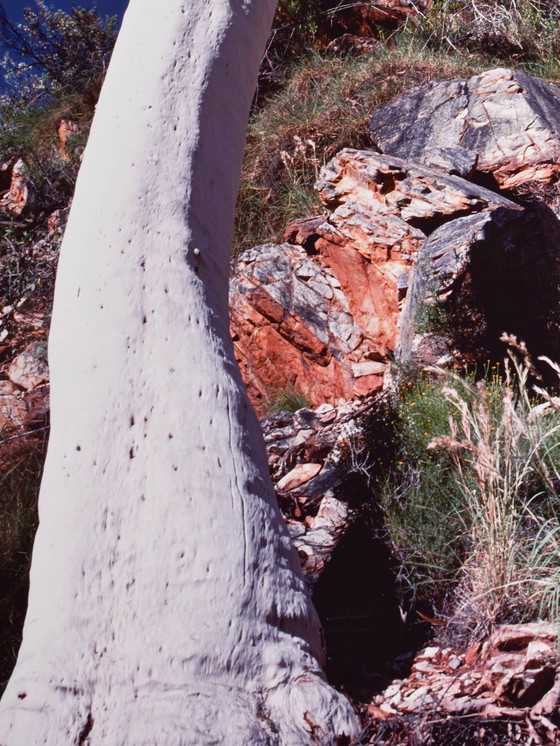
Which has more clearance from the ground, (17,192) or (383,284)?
(17,192)

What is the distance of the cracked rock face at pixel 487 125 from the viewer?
7.34 metres

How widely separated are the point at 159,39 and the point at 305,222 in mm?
4236

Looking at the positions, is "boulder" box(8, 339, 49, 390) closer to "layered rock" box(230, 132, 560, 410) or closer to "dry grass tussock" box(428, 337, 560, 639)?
"layered rock" box(230, 132, 560, 410)

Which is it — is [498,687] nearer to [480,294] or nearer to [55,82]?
[480,294]

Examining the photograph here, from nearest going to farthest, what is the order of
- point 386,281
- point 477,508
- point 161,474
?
point 161,474 < point 477,508 < point 386,281

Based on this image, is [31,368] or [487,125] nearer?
[31,368]

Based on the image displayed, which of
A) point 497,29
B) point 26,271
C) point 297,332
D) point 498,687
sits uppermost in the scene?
point 497,29

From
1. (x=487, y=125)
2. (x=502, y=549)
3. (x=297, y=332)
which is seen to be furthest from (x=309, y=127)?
(x=502, y=549)

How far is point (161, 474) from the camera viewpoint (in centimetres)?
220

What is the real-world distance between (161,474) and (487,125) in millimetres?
6825

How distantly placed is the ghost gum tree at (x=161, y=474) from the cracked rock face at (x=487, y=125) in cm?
499

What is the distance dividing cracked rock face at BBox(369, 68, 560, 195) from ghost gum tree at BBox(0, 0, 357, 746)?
499cm

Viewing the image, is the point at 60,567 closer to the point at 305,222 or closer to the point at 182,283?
the point at 182,283

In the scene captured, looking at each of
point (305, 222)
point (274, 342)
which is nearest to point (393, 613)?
point (274, 342)
